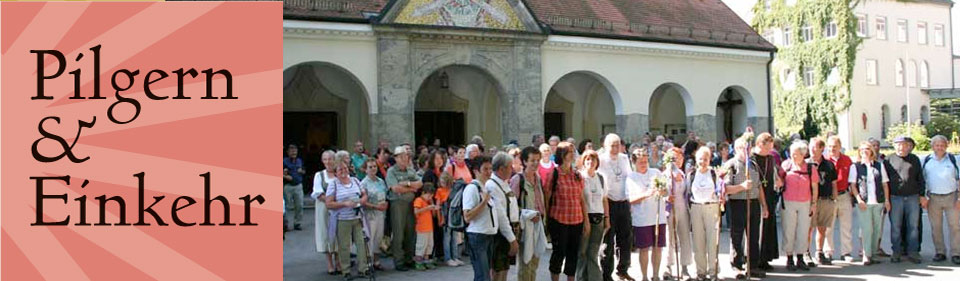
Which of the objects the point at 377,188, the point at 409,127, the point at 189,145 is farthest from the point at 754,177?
the point at 409,127

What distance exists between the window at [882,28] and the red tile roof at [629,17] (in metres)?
25.5

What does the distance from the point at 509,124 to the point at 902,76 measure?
3882 centimetres

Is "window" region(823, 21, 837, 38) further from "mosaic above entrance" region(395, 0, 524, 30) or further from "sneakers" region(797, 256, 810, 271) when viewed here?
"sneakers" region(797, 256, 810, 271)

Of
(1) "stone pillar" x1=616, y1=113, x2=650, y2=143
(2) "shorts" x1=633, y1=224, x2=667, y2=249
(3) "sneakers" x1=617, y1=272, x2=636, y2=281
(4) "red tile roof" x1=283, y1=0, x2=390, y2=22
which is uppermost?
(4) "red tile roof" x1=283, y1=0, x2=390, y2=22

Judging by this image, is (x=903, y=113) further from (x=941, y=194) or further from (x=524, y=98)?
(x=941, y=194)

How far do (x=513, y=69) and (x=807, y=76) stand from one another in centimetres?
3084

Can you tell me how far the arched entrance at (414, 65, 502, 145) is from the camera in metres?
21.0

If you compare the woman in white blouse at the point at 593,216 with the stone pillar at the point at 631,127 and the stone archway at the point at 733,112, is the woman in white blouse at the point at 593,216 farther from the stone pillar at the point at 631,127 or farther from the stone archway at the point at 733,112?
the stone archway at the point at 733,112

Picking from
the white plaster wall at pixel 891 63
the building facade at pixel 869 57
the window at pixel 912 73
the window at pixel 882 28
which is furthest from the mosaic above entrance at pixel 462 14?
the window at pixel 912 73

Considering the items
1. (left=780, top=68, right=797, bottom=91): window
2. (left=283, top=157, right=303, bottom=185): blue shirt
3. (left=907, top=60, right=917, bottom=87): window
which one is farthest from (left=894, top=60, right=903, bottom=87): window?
(left=283, top=157, right=303, bottom=185): blue shirt

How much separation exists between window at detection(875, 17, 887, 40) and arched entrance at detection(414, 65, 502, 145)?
112 ft

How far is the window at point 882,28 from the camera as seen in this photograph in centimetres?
4612

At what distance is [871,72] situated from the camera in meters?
45.8

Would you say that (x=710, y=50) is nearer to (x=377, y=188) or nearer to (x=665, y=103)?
(x=665, y=103)
